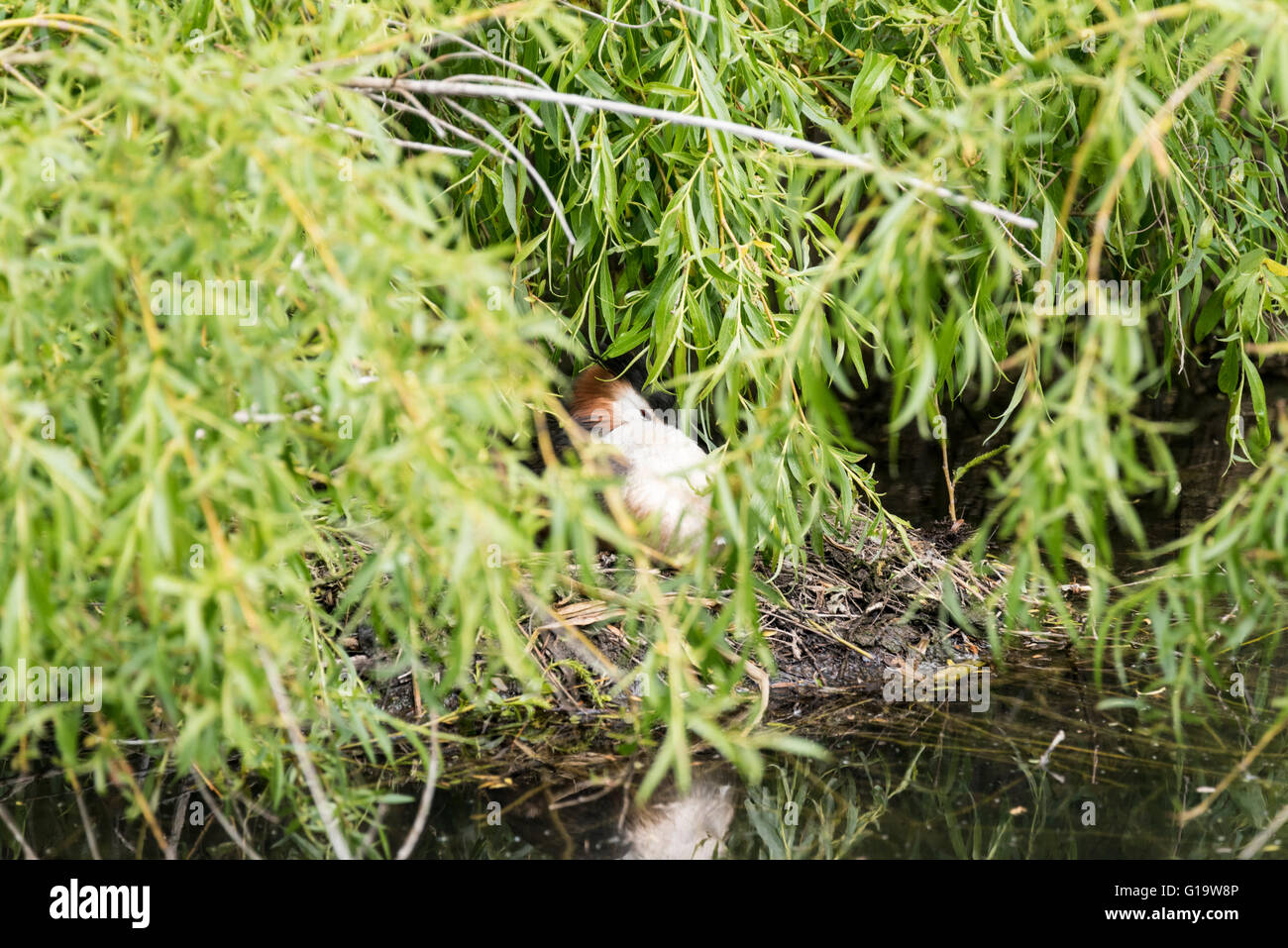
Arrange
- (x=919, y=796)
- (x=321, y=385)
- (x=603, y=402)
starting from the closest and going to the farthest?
(x=321, y=385) → (x=919, y=796) → (x=603, y=402)

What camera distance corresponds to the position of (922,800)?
2.57m

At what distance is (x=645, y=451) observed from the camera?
11.3ft

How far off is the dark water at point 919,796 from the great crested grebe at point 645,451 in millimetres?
593

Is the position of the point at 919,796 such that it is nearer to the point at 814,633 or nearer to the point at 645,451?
the point at 814,633

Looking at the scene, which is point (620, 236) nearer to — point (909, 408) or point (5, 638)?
point (909, 408)

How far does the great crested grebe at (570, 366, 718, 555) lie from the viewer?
10.7ft

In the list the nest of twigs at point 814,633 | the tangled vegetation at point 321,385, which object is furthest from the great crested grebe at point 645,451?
the tangled vegetation at point 321,385

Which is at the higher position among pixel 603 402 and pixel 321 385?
pixel 321 385

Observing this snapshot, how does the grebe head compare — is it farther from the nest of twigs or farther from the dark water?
the dark water

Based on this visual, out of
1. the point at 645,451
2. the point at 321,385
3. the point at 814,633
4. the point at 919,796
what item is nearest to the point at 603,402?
the point at 645,451

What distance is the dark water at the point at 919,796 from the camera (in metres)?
2.39

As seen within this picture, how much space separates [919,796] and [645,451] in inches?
52.3

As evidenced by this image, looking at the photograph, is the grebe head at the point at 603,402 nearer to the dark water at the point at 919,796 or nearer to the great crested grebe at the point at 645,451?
the great crested grebe at the point at 645,451

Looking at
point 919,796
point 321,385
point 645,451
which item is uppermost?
point 321,385
